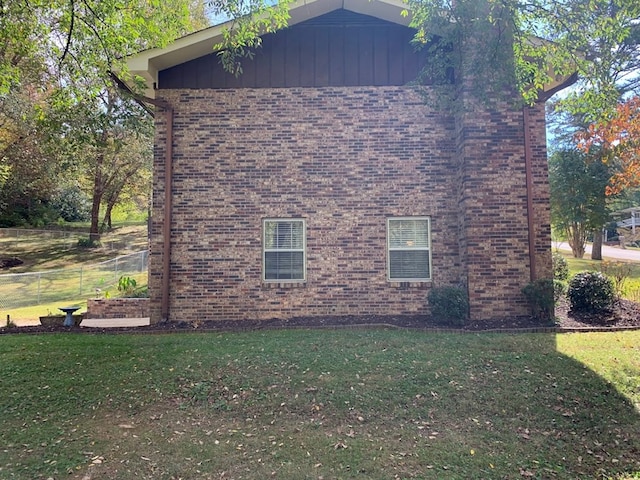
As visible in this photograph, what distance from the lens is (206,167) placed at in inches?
346

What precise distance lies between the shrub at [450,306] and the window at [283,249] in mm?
2754

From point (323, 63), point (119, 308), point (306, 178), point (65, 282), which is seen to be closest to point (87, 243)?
point (65, 282)

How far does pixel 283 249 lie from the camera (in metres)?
8.76

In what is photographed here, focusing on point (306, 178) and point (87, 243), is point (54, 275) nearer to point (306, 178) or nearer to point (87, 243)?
point (87, 243)

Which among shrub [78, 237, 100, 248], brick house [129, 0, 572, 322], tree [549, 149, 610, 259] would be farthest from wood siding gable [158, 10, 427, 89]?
shrub [78, 237, 100, 248]

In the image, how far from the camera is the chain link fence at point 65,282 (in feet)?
45.4

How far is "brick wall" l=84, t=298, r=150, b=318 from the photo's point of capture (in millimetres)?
10914

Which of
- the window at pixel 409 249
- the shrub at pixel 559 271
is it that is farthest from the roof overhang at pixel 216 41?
the shrub at pixel 559 271

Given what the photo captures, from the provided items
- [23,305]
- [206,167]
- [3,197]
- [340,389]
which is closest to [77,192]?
[3,197]

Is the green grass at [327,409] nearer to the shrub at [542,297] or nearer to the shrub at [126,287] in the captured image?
the shrub at [542,297]

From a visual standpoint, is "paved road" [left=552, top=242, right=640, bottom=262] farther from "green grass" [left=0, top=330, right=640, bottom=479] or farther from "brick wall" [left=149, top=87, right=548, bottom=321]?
"green grass" [left=0, top=330, right=640, bottom=479]

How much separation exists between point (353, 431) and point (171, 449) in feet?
5.62

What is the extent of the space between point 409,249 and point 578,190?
20.2 meters

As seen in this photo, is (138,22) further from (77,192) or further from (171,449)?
(77,192)
